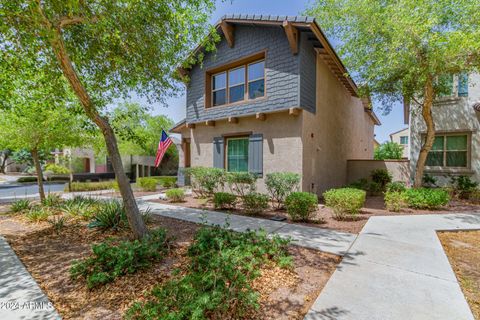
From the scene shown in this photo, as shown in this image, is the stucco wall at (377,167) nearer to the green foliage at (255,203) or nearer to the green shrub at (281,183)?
the green shrub at (281,183)

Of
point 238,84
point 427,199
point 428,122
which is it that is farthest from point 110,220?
point 428,122

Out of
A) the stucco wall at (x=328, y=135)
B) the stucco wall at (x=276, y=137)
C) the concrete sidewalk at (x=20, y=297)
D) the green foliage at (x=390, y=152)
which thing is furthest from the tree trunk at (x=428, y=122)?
the green foliage at (x=390, y=152)

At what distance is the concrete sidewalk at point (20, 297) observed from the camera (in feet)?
8.43

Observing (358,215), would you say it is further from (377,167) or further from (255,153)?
(377,167)

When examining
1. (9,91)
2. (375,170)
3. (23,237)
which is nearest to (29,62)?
(9,91)

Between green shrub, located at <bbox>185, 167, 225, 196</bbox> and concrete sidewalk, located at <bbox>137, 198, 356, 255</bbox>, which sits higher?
green shrub, located at <bbox>185, 167, 225, 196</bbox>

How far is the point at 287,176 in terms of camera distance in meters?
7.83

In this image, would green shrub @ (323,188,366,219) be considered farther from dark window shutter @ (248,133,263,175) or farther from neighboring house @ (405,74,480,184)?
neighboring house @ (405,74,480,184)

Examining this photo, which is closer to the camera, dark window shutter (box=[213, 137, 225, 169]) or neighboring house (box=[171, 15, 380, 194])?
neighboring house (box=[171, 15, 380, 194])

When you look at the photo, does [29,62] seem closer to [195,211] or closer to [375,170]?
[195,211]

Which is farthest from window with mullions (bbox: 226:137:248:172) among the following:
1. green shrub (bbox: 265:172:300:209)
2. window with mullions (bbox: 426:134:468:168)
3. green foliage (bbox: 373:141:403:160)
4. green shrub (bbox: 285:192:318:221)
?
green foliage (bbox: 373:141:403:160)

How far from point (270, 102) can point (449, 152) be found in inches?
356

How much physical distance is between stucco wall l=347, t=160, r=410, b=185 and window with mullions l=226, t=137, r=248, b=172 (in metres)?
7.41

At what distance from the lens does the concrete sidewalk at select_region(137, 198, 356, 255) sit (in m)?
4.60
